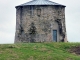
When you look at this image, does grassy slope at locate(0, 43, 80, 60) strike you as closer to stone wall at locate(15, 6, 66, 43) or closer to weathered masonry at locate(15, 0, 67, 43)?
stone wall at locate(15, 6, 66, 43)

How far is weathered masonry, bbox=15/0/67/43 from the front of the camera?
41625 mm

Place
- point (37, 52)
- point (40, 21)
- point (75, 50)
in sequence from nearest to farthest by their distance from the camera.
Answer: point (37, 52), point (75, 50), point (40, 21)

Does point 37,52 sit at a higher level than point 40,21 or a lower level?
lower

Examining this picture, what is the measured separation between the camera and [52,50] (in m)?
31.7

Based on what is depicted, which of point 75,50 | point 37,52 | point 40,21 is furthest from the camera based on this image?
point 40,21

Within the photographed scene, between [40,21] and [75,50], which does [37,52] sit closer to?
[75,50]

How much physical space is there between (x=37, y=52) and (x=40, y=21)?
11.6 m

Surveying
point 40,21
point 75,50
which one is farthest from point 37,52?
point 40,21

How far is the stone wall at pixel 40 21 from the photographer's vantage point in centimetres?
4159

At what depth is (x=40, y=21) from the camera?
41.7 meters

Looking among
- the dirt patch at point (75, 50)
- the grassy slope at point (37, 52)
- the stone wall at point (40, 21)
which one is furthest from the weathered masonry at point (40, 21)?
the dirt patch at point (75, 50)

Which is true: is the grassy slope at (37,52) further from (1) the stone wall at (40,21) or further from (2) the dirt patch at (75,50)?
(1) the stone wall at (40,21)

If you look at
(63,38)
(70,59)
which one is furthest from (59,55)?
(63,38)

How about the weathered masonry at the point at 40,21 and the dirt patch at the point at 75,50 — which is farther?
the weathered masonry at the point at 40,21
